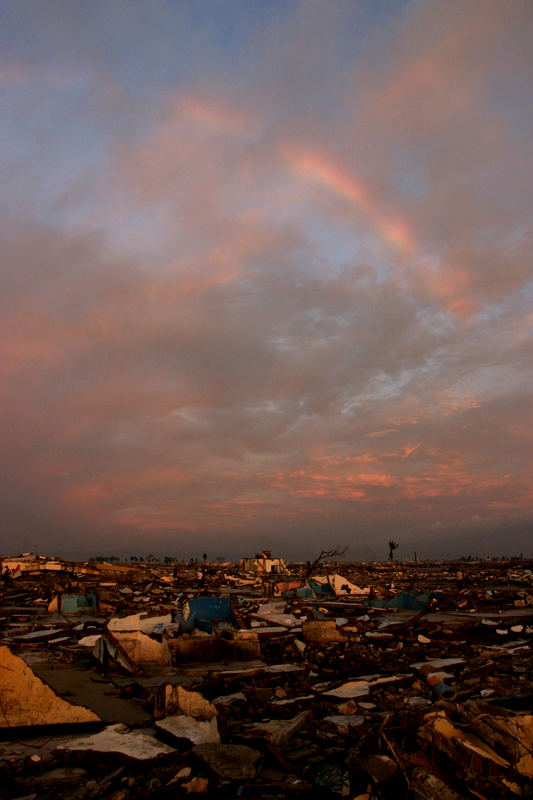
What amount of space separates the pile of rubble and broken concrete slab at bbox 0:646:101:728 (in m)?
0.01

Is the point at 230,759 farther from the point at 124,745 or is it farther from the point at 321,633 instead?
the point at 321,633

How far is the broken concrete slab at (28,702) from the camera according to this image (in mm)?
5496

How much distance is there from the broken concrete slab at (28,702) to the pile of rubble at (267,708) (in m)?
0.01

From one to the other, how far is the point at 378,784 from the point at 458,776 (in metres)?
0.61

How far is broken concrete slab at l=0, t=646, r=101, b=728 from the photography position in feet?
18.0

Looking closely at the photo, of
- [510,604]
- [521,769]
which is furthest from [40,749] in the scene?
[510,604]

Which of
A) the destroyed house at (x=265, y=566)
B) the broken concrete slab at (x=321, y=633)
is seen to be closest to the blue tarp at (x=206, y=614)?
the broken concrete slab at (x=321, y=633)

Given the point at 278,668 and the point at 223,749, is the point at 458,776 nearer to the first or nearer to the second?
the point at 223,749

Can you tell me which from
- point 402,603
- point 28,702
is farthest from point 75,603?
point 28,702

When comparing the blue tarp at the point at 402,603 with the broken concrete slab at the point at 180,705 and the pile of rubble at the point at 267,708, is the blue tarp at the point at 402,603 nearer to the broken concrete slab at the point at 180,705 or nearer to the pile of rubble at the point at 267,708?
the pile of rubble at the point at 267,708

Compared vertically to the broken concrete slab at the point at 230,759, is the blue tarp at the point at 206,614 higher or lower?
lower

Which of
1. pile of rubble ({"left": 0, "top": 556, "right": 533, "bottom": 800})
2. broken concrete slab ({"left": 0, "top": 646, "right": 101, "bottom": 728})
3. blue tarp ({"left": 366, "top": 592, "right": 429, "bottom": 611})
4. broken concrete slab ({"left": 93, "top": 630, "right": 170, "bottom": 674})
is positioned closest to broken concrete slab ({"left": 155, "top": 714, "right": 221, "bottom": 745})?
pile of rubble ({"left": 0, "top": 556, "right": 533, "bottom": 800})

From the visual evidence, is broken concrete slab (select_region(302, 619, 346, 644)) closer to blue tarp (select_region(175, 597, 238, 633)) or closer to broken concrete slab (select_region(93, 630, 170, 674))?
blue tarp (select_region(175, 597, 238, 633))

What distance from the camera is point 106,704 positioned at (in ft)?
21.8
